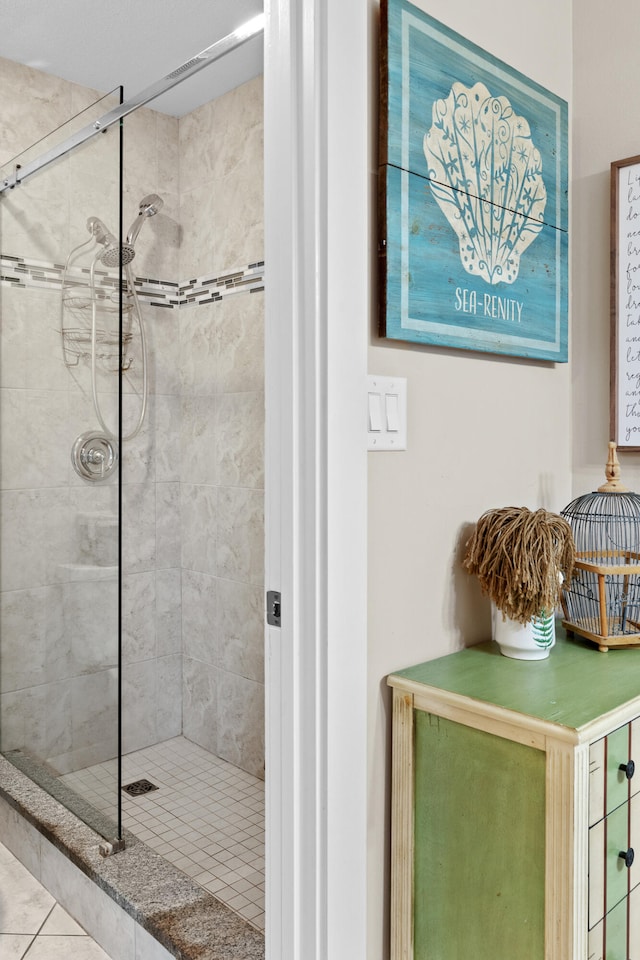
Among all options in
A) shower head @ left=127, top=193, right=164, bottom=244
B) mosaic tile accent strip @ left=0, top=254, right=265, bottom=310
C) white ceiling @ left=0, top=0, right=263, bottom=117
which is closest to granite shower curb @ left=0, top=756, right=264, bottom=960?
mosaic tile accent strip @ left=0, top=254, right=265, bottom=310

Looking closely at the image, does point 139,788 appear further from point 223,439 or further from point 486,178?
point 486,178

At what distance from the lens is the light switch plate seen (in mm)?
1181

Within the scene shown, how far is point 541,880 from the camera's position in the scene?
1.02 meters

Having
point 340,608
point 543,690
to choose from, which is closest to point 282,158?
point 340,608

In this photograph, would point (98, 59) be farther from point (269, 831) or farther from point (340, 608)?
point (269, 831)

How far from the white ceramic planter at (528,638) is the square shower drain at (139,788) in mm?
1581

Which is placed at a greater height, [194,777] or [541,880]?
[541,880]

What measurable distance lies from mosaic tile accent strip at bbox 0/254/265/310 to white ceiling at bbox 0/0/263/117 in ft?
2.10

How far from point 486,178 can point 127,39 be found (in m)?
1.52

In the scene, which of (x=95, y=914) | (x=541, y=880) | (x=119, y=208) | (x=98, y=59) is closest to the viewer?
(x=541, y=880)

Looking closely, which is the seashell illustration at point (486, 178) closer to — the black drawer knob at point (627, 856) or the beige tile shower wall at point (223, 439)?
the black drawer knob at point (627, 856)

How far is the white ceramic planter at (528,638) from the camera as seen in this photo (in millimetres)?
1282

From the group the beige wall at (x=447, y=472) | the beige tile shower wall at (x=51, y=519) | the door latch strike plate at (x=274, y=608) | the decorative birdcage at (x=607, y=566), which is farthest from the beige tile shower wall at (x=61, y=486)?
the decorative birdcage at (x=607, y=566)

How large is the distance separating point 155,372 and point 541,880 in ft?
7.19
